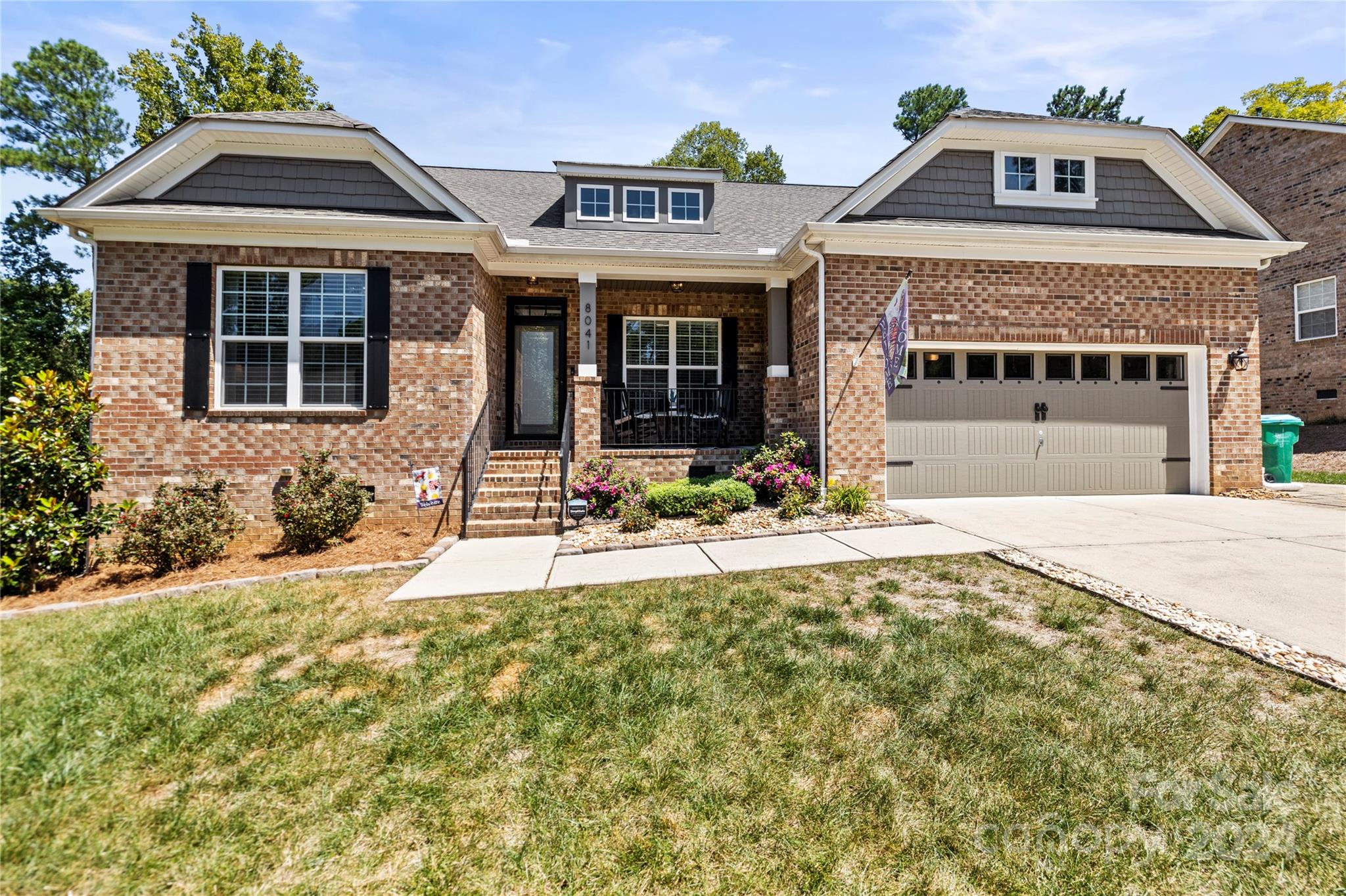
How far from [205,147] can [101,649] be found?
7616mm

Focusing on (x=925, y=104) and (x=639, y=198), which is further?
(x=925, y=104)

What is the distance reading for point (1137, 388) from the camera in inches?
361

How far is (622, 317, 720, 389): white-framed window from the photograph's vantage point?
421 inches

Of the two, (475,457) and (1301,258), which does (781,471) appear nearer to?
(475,457)

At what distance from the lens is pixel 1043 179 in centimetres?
920

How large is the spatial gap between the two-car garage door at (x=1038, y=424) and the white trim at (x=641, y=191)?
5876mm

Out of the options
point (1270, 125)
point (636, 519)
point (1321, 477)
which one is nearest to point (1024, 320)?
point (636, 519)

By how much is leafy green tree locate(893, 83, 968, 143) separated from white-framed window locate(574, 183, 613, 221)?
80.2 ft

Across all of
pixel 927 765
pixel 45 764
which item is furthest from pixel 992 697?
pixel 45 764

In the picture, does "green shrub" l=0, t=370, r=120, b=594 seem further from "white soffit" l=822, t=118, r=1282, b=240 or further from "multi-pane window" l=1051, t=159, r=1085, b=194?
"multi-pane window" l=1051, t=159, r=1085, b=194

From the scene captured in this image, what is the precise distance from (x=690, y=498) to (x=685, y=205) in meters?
6.93

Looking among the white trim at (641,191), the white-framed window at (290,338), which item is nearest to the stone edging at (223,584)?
the white-framed window at (290,338)

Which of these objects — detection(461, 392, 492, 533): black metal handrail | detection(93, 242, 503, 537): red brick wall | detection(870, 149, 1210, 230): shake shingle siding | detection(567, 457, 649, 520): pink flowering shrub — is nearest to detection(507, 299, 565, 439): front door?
detection(461, 392, 492, 533): black metal handrail

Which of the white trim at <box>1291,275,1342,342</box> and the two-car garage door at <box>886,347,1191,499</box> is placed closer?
the two-car garage door at <box>886,347,1191,499</box>
